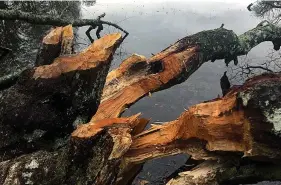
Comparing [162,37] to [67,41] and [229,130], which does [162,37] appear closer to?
[67,41]

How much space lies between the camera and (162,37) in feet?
49.4

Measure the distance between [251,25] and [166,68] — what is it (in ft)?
41.6

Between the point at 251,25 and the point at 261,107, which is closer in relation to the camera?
the point at 261,107

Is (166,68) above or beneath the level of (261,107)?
above

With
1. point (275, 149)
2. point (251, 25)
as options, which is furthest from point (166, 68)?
point (251, 25)

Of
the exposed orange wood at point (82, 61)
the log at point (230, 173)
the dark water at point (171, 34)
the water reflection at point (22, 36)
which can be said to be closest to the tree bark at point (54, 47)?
the exposed orange wood at point (82, 61)

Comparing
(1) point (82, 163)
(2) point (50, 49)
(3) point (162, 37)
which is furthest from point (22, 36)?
(1) point (82, 163)

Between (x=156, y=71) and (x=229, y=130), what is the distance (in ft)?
6.56

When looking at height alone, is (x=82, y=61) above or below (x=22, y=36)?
below

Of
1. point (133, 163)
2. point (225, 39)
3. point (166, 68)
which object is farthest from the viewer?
point (225, 39)

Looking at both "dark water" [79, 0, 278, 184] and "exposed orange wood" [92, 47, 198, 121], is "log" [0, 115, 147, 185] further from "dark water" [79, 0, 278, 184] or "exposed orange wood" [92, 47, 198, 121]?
"dark water" [79, 0, 278, 184]

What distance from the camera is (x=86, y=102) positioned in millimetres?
4039

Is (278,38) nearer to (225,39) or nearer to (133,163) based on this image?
(225,39)

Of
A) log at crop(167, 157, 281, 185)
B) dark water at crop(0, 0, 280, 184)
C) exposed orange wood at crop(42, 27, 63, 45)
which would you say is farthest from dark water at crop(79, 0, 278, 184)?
exposed orange wood at crop(42, 27, 63, 45)
